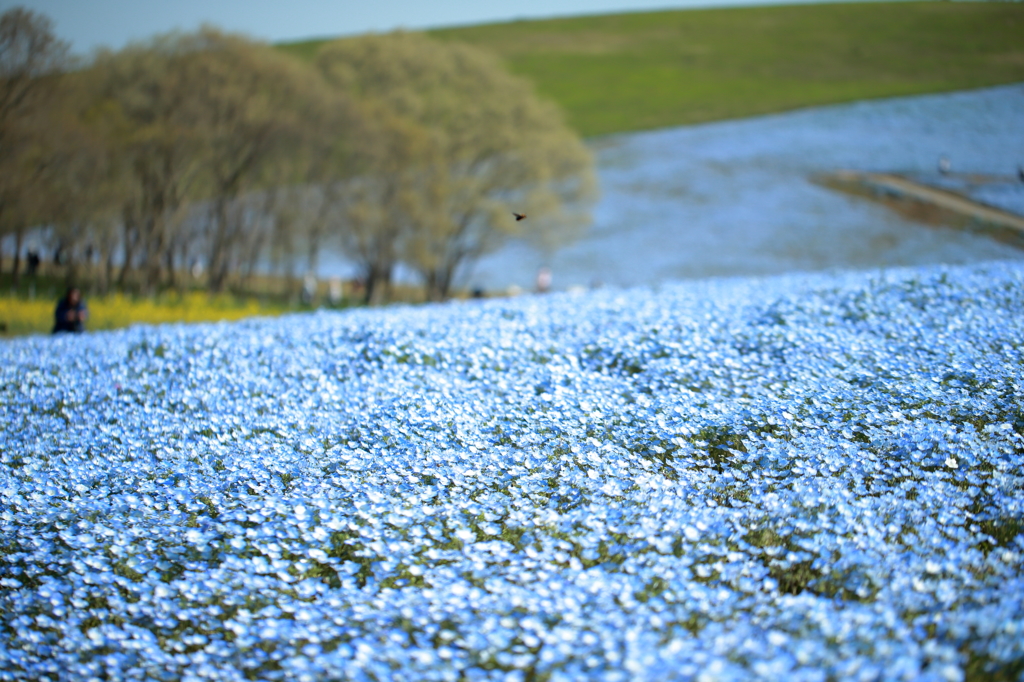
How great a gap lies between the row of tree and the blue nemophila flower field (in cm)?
1713

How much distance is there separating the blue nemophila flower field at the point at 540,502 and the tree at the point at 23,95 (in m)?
15.3

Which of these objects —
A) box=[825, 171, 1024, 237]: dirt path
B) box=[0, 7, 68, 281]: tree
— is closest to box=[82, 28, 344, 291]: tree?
box=[0, 7, 68, 281]: tree

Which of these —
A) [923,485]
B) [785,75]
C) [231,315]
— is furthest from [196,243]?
[785,75]

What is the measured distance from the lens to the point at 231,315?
74.3 feet

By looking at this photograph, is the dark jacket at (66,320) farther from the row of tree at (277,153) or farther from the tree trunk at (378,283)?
Result: the tree trunk at (378,283)

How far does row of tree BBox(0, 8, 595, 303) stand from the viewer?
83.4ft

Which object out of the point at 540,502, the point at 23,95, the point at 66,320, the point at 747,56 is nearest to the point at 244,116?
the point at 23,95

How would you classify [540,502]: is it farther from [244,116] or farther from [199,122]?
[244,116]

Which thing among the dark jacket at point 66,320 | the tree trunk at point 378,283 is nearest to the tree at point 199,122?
the tree trunk at point 378,283

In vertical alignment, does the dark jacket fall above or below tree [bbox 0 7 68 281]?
below

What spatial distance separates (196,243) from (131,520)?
37.7 meters

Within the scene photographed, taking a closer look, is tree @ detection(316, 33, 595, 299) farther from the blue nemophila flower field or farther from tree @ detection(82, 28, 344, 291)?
the blue nemophila flower field

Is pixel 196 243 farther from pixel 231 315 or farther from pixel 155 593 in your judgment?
pixel 155 593

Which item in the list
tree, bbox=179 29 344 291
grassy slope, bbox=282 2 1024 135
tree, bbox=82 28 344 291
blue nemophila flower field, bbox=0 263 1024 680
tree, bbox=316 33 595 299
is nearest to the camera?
blue nemophila flower field, bbox=0 263 1024 680
